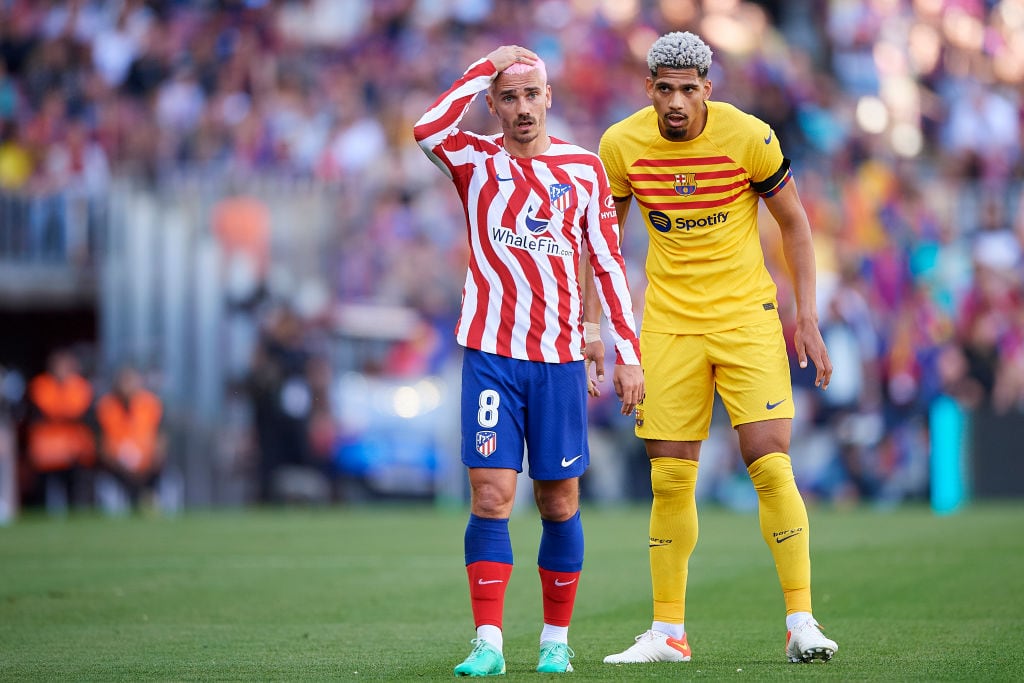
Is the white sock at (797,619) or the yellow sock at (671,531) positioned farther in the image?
the yellow sock at (671,531)

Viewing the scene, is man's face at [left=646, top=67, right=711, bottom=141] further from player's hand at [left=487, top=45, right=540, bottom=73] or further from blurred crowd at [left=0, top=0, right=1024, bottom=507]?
blurred crowd at [left=0, top=0, right=1024, bottom=507]

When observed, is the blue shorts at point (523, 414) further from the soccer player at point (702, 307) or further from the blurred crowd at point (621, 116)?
the blurred crowd at point (621, 116)

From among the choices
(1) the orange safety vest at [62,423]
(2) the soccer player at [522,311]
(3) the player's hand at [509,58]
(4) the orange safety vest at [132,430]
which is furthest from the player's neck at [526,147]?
(1) the orange safety vest at [62,423]

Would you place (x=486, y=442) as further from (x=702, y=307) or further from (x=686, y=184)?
(x=686, y=184)

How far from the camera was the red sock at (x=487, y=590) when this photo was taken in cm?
602

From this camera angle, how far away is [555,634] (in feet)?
20.3

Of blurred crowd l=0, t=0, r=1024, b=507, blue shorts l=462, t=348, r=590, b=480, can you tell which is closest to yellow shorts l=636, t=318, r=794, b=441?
blue shorts l=462, t=348, r=590, b=480

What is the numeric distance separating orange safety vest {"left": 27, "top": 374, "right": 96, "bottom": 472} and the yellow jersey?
43.4ft

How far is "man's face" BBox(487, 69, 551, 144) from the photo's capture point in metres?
6.07

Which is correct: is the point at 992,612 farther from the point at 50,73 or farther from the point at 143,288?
the point at 50,73

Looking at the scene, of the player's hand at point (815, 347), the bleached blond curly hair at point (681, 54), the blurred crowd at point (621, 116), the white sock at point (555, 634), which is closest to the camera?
the white sock at point (555, 634)

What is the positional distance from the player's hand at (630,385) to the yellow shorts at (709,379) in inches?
17.4

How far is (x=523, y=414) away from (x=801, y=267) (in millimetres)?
1341

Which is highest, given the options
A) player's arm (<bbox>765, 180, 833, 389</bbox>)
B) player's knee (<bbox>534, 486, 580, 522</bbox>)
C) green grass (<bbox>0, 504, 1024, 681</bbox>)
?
player's arm (<bbox>765, 180, 833, 389</bbox>)
